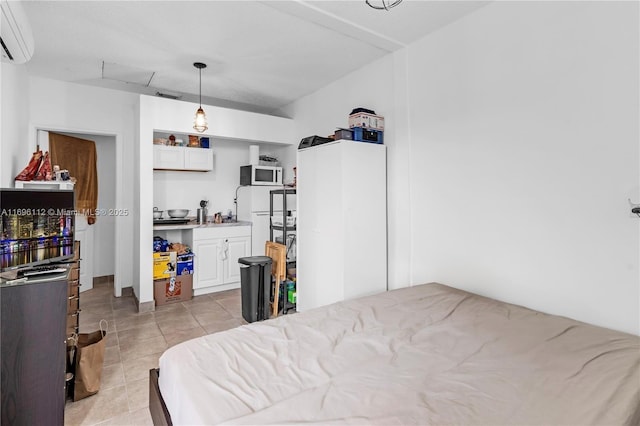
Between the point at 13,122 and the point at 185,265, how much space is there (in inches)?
85.0

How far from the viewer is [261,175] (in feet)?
15.1

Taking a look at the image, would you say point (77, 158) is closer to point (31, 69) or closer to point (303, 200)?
point (31, 69)

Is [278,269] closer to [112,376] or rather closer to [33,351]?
[112,376]

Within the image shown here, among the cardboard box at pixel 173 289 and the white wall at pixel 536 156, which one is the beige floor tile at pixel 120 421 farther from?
the white wall at pixel 536 156

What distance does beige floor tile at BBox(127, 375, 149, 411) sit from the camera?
2.04 metres

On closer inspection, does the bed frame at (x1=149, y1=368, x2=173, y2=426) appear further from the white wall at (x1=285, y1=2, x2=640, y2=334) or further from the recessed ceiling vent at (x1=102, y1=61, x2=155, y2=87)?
the recessed ceiling vent at (x1=102, y1=61, x2=155, y2=87)

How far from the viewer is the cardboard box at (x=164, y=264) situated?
12.6 feet

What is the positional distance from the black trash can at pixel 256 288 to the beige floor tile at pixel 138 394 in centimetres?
117

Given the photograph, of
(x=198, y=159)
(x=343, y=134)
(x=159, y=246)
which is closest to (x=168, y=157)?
(x=198, y=159)

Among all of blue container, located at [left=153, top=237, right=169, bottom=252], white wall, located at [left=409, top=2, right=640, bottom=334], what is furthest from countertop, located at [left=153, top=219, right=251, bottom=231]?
white wall, located at [left=409, top=2, right=640, bottom=334]

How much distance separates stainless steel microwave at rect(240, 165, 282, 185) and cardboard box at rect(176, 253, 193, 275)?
1.30 m

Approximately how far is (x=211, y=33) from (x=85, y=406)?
2.88 metres

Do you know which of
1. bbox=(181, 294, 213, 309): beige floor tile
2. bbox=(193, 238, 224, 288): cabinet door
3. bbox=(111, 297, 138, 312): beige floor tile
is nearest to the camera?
bbox=(111, 297, 138, 312): beige floor tile

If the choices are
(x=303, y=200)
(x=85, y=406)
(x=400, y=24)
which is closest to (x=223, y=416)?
(x=85, y=406)
